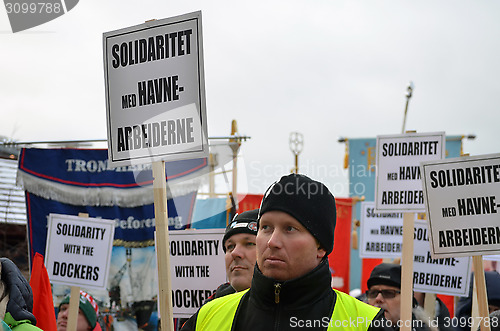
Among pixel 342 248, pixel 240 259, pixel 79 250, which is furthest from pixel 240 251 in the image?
pixel 342 248

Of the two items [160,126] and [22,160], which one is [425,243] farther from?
[22,160]

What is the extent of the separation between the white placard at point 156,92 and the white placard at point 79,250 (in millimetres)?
3302

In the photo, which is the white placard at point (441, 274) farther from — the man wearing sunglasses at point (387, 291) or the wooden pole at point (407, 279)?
the wooden pole at point (407, 279)

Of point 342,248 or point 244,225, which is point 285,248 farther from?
point 342,248

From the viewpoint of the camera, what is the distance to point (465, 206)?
486 cm

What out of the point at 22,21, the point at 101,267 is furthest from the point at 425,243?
the point at 22,21

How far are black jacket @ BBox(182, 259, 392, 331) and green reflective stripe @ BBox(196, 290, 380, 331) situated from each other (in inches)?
1.0

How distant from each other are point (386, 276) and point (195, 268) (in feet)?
5.58

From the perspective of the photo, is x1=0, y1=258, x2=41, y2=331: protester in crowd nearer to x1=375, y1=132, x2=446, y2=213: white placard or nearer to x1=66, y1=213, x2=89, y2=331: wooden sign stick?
x1=66, y1=213, x2=89, y2=331: wooden sign stick

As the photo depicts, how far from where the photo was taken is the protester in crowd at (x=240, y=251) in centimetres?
409

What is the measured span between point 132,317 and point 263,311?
7186 mm

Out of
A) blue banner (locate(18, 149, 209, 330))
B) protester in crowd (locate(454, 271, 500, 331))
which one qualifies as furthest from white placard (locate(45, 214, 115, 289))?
protester in crowd (locate(454, 271, 500, 331))

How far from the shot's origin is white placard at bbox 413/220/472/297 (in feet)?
22.7

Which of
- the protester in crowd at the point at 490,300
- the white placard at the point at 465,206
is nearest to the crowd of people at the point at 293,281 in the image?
the white placard at the point at 465,206
